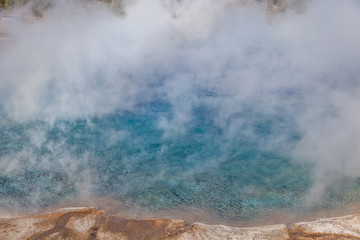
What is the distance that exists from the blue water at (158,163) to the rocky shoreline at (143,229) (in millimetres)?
279

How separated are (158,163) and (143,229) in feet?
3.69

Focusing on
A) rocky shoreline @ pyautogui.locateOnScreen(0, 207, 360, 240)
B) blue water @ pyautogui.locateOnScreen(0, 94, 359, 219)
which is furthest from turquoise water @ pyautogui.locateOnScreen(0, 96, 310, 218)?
rocky shoreline @ pyautogui.locateOnScreen(0, 207, 360, 240)

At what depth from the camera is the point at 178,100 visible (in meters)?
5.31

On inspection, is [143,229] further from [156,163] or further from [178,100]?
[178,100]

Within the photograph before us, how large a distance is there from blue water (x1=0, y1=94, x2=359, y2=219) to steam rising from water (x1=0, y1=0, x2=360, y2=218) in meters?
0.02

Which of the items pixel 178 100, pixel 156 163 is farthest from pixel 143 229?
pixel 178 100

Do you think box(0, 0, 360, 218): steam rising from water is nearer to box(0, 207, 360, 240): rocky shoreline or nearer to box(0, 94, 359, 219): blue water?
box(0, 94, 359, 219): blue water

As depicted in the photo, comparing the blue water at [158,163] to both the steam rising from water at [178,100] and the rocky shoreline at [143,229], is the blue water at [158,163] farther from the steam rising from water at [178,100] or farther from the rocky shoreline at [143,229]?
the rocky shoreline at [143,229]

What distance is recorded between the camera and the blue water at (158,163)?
301 cm

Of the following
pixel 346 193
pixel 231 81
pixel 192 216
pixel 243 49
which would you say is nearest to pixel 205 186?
pixel 192 216

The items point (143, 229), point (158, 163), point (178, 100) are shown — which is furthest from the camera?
point (178, 100)

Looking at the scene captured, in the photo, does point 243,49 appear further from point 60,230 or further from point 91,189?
point 60,230

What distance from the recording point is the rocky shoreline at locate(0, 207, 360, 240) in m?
2.42

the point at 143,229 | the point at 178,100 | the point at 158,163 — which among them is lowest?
the point at 143,229
